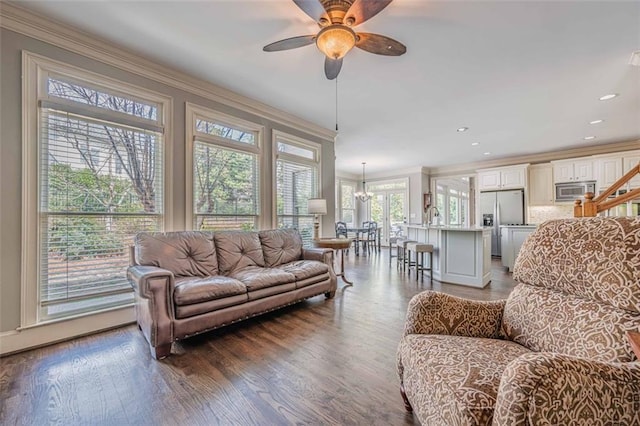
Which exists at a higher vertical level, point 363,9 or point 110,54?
point 110,54

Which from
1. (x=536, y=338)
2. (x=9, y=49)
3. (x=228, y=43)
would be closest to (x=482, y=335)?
(x=536, y=338)

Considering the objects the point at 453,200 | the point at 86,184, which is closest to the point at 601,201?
the point at 86,184

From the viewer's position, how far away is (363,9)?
1.86 m

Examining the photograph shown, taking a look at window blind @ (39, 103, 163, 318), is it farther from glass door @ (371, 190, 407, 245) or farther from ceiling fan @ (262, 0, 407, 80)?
glass door @ (371, 190, 407, 245)

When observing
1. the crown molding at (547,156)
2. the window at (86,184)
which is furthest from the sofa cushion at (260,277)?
the crown molding at (547,156)

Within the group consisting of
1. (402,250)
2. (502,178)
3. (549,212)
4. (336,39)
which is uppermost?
(336,39)

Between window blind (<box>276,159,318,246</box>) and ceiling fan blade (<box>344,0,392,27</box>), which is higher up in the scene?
ceiling fan blade (<box>344,0,392,27</box>)

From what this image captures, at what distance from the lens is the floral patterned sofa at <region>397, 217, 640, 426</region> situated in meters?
0.78

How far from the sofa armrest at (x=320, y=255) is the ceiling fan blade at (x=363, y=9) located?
8.21ft

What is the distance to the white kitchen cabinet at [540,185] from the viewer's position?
21.2 ft

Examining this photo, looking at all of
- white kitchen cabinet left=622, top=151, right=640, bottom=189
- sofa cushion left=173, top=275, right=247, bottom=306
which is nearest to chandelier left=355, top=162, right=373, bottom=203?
white kitchen cabinet left=622, top=151, right=640, bottom=189

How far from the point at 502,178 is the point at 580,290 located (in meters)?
6.85

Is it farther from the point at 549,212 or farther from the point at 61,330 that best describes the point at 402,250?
the point at 61,330

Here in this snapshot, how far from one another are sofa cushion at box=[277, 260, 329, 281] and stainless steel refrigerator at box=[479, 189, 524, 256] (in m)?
5.07
